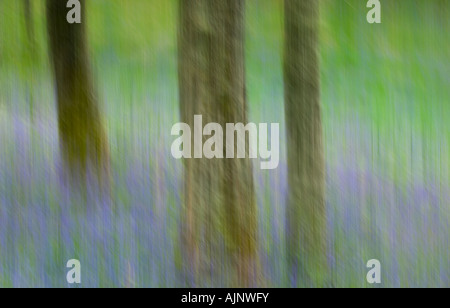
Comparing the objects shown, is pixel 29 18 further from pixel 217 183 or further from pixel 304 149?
pixel 304 149

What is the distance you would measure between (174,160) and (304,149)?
330 mm

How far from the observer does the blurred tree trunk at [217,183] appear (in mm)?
1432

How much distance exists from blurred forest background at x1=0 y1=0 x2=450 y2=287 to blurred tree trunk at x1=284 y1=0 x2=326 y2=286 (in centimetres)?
2

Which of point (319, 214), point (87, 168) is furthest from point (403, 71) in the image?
point (87, 168)

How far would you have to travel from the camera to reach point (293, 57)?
56.9 inches

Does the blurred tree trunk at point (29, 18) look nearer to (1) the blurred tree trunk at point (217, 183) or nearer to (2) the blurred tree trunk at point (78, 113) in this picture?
(2) the blurred tree trunk at point (78, 113)

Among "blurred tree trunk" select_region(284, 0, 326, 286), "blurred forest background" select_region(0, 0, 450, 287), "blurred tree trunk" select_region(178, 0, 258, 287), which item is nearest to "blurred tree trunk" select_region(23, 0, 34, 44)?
"blurred forest background" select_region(0, 0, 450, 287)

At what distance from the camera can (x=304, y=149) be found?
4.72 feet

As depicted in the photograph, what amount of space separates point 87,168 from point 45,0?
1.45 ft

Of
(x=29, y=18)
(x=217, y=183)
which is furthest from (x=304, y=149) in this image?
(x=29, y=18)

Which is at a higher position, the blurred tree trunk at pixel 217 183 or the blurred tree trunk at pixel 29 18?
the blurred tree trunk at pixel 29 18

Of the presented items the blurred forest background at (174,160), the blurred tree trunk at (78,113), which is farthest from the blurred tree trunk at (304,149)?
the blurred tree trunk at (78,113)

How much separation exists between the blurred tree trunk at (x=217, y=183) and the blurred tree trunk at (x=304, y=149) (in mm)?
108

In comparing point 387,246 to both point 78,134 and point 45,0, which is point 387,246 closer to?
point 78,134
